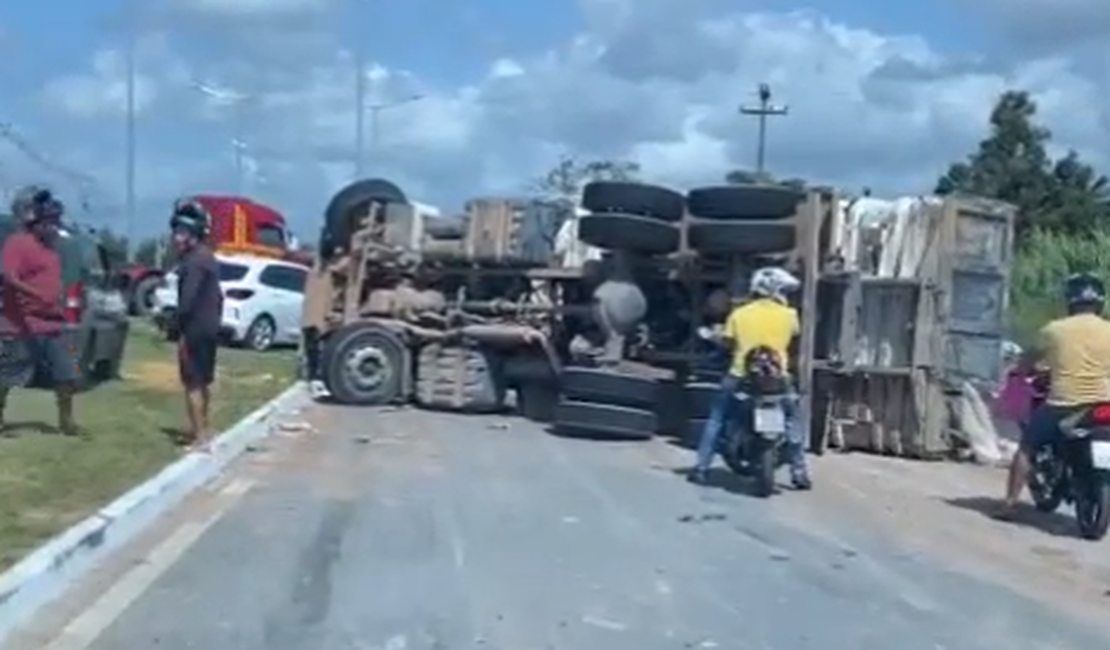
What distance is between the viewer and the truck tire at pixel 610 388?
2264cm

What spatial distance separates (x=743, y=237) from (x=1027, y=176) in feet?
149

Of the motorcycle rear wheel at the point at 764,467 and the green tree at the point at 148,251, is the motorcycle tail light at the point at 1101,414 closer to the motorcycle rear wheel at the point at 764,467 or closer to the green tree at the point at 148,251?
the motorcycle rear wheel at the point at 764,467

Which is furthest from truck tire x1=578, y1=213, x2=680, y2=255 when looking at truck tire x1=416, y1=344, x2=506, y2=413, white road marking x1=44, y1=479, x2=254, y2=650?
white road marking x1=44, y1=479, x2=254, y2=650

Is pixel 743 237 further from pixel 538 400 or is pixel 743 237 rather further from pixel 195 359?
pixel 195 359

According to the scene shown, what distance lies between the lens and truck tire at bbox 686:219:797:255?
22062 millimetres

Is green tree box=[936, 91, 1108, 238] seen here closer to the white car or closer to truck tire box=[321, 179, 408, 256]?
the white car

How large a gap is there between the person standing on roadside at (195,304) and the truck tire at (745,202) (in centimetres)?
619

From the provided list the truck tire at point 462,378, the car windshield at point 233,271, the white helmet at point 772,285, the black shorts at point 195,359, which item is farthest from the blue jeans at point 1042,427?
the car windshield at point 233,271

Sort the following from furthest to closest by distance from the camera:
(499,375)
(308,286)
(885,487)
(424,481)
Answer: (308,286) → (499,375) → (885,487) → (424,481)

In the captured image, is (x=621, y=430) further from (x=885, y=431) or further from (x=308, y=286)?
(x=308, y=286)

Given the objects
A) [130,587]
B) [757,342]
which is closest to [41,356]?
[757,342]

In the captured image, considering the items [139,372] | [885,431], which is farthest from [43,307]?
[139,372]

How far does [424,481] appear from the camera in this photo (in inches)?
704

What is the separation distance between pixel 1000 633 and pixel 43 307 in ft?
31.6
